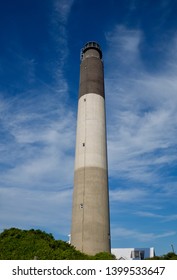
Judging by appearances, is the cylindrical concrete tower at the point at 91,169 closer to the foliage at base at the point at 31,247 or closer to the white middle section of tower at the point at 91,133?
the white middle section of tower at the point at 91,133

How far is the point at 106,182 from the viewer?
104 feet

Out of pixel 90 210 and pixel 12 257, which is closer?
pixel 12 257

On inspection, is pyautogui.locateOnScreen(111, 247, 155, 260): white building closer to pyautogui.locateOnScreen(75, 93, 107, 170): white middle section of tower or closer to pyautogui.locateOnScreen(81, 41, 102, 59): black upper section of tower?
pyautogui.locateOnScreen(75, 93, 107, 170): white middle section of tower

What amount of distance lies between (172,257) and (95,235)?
8.07 m

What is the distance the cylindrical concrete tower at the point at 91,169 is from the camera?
29.0 m

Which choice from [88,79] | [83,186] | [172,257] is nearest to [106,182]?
[83,186]

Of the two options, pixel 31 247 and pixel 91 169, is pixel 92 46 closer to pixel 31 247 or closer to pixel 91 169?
pixel 91 169

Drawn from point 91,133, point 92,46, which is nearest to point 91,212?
point 91,133

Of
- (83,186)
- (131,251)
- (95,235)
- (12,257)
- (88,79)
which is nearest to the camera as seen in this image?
(12,257)

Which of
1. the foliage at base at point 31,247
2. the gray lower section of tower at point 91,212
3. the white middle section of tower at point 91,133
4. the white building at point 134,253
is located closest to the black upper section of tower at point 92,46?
the white middle section of tower at point 91,133

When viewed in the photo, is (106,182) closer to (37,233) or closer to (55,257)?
(37,233)

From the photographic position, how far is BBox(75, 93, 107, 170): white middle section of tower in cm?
3219

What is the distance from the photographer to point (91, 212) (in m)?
29.5

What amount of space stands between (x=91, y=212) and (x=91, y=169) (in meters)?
4.68
